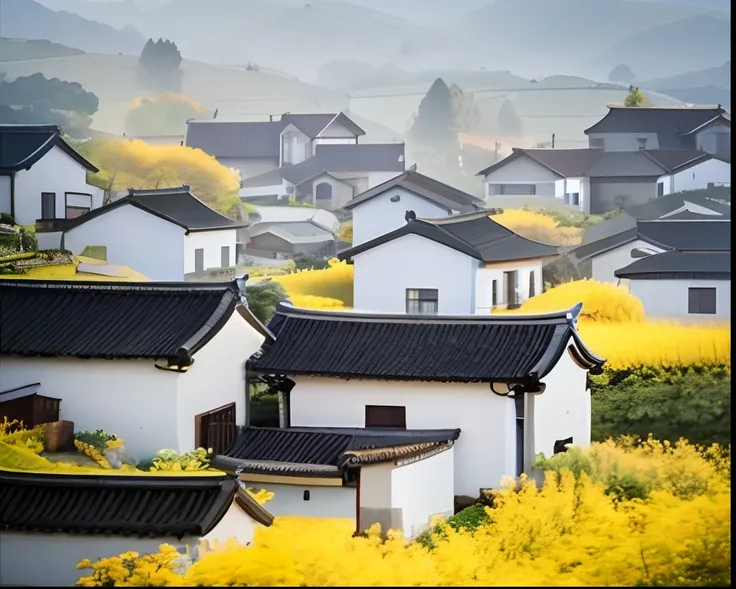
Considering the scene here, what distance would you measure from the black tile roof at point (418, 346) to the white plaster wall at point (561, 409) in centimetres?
8

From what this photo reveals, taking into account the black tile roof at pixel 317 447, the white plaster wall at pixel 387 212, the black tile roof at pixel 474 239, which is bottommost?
the black tile roof at pixel 317 447

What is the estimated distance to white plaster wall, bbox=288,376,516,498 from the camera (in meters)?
4.86

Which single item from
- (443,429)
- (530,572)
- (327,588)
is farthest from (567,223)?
(327,588)

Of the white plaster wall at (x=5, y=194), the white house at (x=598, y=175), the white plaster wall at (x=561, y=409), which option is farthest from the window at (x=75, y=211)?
the white plaster wall at (x=561, y=409)

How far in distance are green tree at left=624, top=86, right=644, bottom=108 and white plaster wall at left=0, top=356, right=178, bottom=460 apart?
2157mm

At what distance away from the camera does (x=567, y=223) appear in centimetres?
523

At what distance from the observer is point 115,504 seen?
4684 mm

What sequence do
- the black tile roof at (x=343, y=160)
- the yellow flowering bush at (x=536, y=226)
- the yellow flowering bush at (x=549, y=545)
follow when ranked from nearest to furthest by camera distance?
the yellow flowering bush at (x=549, y=545)
the yellow flowering bush at (x=536, y=226)
the black tile roof at (x=343, y=160)

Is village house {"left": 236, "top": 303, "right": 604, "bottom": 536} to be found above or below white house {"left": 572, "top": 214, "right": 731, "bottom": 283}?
below

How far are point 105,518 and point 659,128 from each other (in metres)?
2.71

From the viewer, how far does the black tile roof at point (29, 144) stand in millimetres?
5520

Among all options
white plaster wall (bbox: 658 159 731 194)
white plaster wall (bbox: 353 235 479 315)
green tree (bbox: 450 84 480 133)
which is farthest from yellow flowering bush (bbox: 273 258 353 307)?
white plaster wall (bbox: 658 159 731 194)

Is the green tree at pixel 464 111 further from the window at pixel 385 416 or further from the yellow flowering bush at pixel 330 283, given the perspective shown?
the window at pixel 385 416

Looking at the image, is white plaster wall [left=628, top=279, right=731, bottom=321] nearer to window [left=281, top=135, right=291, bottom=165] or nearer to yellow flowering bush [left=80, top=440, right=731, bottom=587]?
yellow flowering bush [left=80, top=440, right=731, bottom=587]
